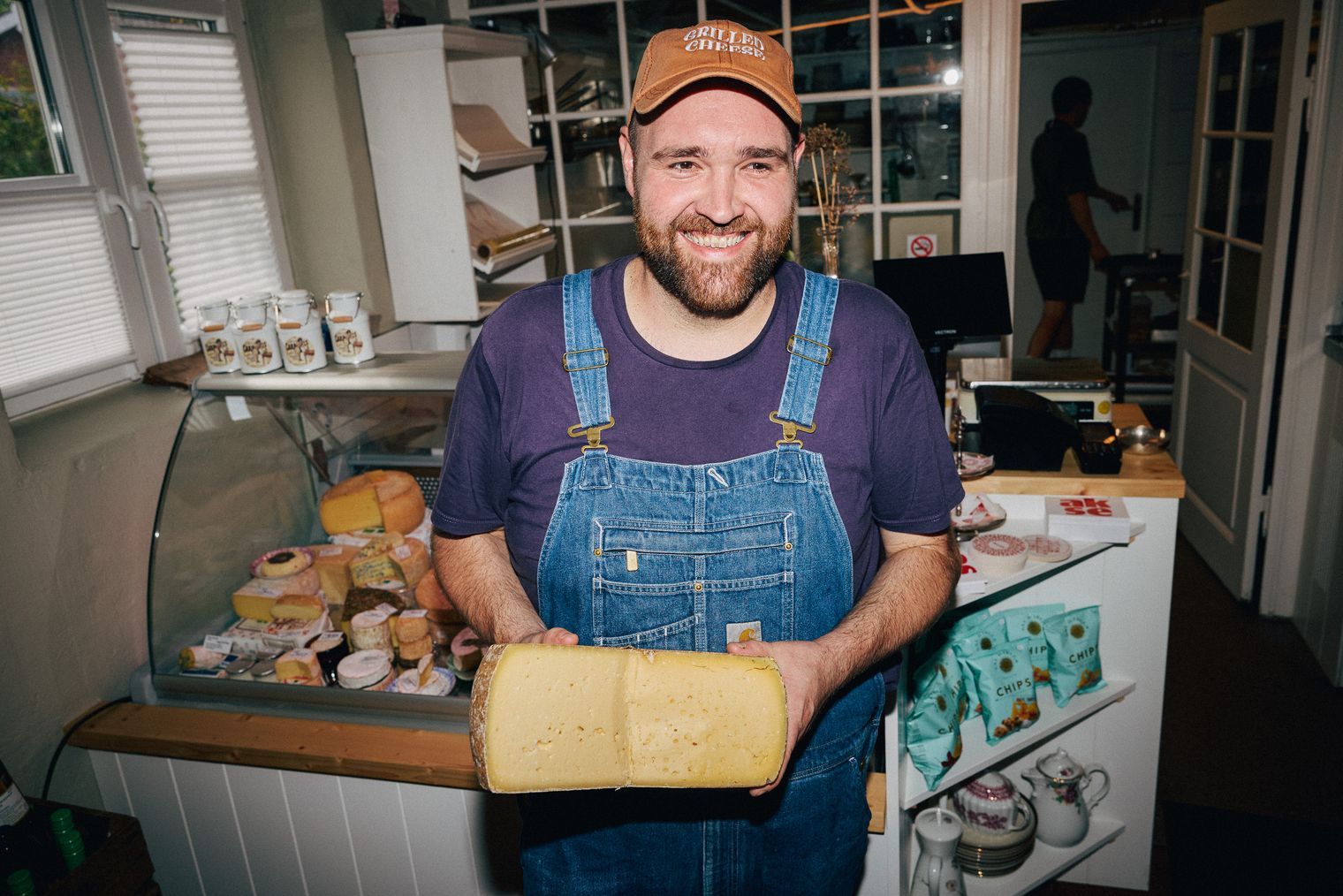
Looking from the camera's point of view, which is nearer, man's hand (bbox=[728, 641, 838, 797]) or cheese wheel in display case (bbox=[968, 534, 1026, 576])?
man's hand (bbox=[728, 641, 838, 797])

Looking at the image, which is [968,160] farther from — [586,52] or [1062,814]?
[1062,814]

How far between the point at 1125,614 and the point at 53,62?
282 centimetres

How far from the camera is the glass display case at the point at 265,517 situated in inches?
77.2

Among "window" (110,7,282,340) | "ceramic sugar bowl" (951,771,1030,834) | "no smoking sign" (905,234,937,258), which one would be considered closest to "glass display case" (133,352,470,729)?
"window" (110,7,282,340)

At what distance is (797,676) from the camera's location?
3.52 ft

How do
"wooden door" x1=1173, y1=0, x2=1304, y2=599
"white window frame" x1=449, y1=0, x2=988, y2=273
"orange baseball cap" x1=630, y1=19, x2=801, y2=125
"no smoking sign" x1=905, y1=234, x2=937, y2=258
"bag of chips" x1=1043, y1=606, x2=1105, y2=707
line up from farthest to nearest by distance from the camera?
"no smoking sign" x1=905, y1=234, x2=937, y2=258
"white window frame" x1=449, y1=0, x2=988, y2=273
"wooden door" x1=1173, y1=0, x2=1304, y2=599
"bag of chips" x1=1043, y1=606, x2=1105, y2=707
"orange baseball cap" x1=630, y1=19, x2=801, y2=125

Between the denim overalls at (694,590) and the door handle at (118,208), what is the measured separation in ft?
5.13

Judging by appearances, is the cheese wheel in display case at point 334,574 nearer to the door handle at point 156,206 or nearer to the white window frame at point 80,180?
the white window frame at point 80,180


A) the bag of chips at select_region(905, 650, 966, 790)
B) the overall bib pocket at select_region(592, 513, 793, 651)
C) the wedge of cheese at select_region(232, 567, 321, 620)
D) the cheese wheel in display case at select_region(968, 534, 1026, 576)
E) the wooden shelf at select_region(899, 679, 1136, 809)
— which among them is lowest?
the wooden shelf at select_region(899, 679, 1136, 809)

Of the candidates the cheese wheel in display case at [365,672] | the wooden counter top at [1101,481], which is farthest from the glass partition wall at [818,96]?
the cheese wheel in display case at [365,672]

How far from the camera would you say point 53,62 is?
2.12 m

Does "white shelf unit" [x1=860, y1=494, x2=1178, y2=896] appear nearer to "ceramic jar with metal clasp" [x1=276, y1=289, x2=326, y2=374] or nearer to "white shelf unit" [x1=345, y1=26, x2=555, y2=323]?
"ceramic jar with metal clasp" [x1=276, y1=289, x2=326, y2=374]

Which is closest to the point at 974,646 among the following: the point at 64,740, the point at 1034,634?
the point at 1034,634

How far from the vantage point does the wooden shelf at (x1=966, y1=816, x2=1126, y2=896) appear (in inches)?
88.7
